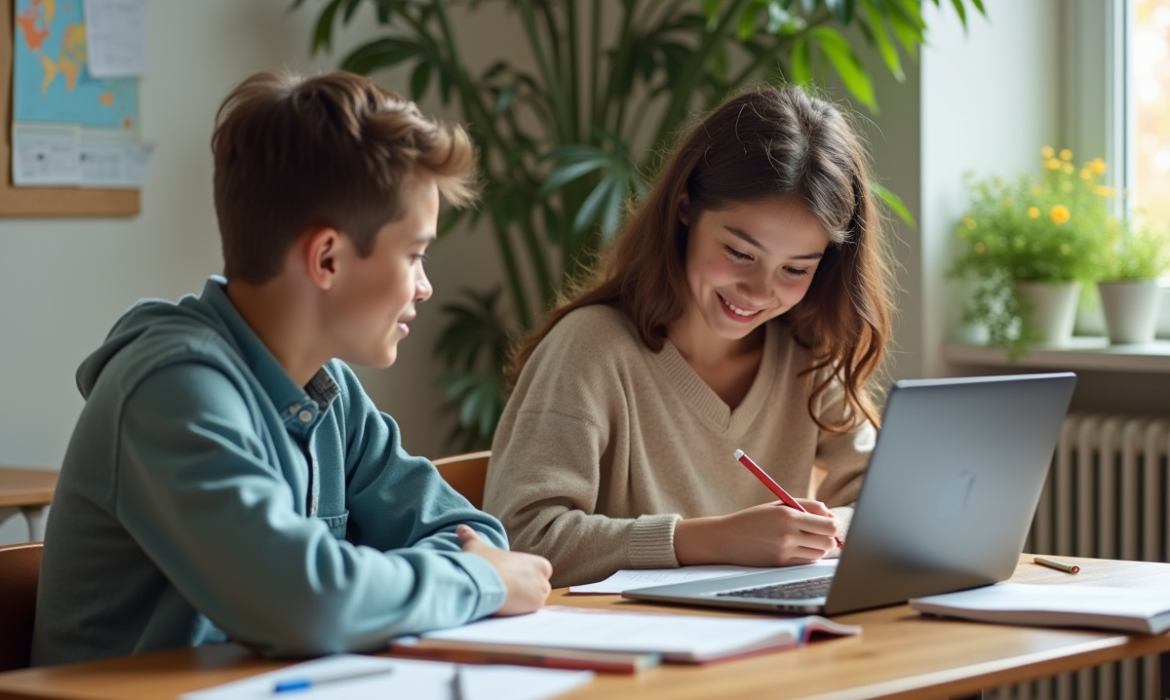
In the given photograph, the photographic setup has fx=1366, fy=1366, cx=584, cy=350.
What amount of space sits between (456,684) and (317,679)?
0.10 metres

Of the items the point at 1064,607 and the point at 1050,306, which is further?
the point at 1050,306

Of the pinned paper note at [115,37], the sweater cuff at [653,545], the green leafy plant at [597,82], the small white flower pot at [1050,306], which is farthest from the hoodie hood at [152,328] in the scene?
the small white flower pot at [1050,306]

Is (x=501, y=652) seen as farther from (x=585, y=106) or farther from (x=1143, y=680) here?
(x=585, y=106)

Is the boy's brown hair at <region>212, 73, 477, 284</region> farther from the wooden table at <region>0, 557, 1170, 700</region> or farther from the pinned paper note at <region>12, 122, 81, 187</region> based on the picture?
the pinned paper note at <region>12, 122, 81, 187</region>

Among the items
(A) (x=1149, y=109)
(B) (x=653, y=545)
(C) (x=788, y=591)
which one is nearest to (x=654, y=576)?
(B) (x=653, y=545)

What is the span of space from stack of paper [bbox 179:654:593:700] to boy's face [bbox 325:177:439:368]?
289 millimetres

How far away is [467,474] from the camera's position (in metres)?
1.85

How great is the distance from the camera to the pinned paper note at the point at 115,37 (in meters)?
2.67

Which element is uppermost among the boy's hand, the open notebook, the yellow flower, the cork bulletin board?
the cork bulletin board

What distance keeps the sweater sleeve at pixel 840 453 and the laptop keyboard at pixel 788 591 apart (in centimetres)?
54

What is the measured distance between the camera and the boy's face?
1.19 metres

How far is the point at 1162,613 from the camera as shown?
3.91ft

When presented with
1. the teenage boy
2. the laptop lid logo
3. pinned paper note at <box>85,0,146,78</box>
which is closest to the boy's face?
the teenage boy

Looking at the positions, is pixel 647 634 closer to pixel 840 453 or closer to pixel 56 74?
pixel 840 453
